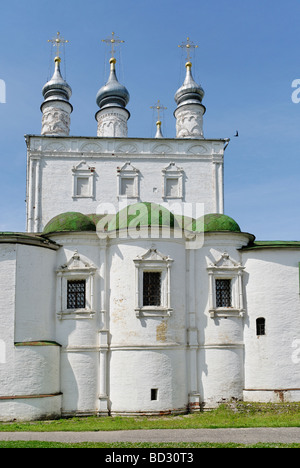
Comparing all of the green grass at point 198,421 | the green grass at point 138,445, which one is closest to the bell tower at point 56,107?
the green grass at point 198,421

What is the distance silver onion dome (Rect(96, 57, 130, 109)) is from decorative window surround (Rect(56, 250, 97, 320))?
15.0 m

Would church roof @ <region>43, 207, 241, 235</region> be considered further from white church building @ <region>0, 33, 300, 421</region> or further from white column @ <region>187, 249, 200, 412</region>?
white column @ <region>187, 249, 200, 412</region>

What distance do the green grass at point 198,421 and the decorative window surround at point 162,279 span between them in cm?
303

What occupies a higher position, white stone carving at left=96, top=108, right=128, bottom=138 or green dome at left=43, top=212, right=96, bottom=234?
white stone carving at left=96, top=108, right=128, bottom=138

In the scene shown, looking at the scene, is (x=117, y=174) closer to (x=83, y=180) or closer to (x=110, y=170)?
(x=110, y=170)

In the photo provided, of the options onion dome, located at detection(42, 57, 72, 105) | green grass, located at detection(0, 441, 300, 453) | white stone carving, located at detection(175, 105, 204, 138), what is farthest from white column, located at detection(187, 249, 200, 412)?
onion dome, located at detection(42, 57, 72, 105)

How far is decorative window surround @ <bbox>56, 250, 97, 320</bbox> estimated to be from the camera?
16188 mm

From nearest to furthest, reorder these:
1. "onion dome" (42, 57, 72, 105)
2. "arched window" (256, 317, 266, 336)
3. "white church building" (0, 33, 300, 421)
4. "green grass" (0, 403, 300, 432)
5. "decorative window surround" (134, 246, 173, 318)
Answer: "green grass" (0, 403, 300, 432)
"white church building" (0, 33, 300, 421)
"decorative window surround" (134, 246, 173, 318)
"arched window" (256, 317, 266, 336)
"onion dome" (42, 57, 72, 105)

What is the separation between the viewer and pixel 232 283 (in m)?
17.0

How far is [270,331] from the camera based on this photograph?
16.6 meters

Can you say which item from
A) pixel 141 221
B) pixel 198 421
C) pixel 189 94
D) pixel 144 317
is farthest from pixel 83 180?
pixel 198 421

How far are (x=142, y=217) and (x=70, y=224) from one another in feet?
7.78

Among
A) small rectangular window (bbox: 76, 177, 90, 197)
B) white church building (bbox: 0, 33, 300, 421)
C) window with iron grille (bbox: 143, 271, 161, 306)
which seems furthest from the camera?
small rectangular window (bbox: 76, 177, 90, 197)
